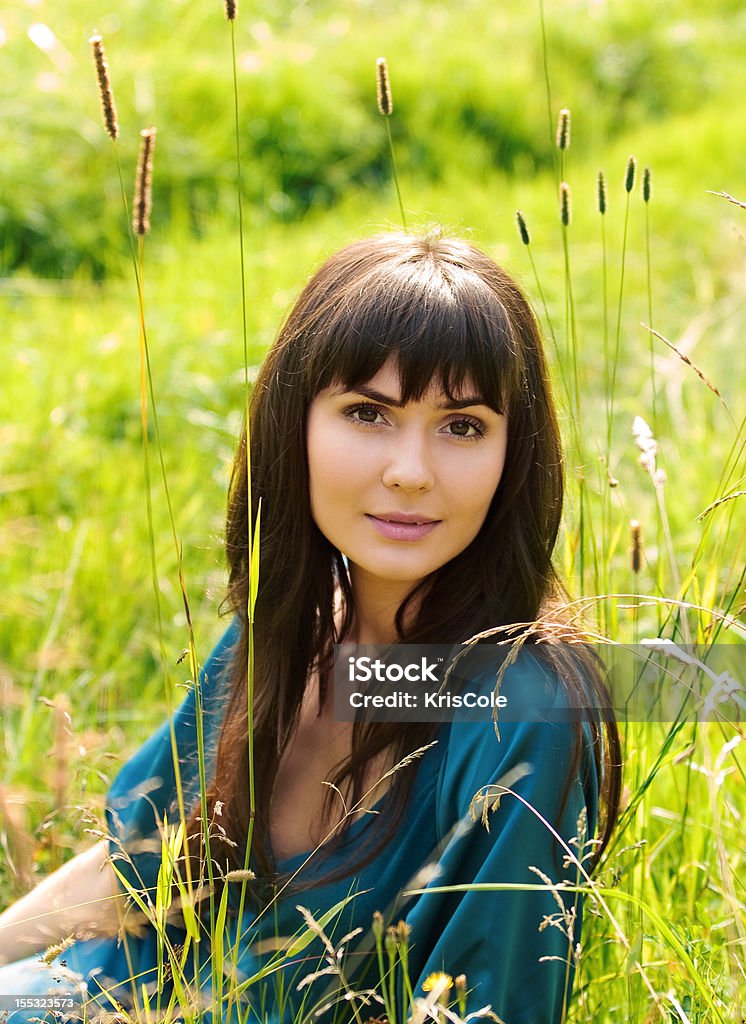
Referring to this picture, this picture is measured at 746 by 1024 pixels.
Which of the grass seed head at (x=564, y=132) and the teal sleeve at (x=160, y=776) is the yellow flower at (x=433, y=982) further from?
the grass seed head at (x=564, y=132)

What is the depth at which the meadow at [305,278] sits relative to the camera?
5.81 ft

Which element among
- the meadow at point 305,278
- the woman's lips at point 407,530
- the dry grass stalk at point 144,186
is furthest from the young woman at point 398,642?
the dry grass stalk at point 144,186

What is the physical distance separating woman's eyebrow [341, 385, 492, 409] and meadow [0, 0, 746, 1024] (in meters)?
→ 0.19

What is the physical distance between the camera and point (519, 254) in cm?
473

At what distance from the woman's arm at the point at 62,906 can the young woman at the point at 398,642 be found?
0.02 meters

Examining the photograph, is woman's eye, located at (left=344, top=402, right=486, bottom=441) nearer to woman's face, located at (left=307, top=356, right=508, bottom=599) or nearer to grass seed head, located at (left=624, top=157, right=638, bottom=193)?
woman's face, located at (left=307, top=356, right=508, bottom=599)

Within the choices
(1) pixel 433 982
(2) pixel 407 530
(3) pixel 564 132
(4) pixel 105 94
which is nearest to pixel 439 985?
(1) pixel 433 982

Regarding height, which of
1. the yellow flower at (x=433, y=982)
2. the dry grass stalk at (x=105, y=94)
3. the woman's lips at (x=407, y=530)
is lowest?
the yellow flower at (x=433, y=982)

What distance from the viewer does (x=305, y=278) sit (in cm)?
181

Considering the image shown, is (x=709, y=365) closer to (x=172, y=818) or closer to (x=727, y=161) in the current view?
(x=727, y=161)

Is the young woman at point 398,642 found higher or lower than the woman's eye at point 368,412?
lower

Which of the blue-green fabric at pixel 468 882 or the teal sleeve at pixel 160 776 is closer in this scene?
the blue-green fabric at pixel 468 882

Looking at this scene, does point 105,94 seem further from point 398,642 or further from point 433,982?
point 433,982

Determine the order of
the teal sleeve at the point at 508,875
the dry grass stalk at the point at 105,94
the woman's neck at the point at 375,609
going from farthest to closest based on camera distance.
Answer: the woman's neck at the point at 375,609, the teal sleeve at the point at 508,875, the dry grass stalk at the point at 105,94
